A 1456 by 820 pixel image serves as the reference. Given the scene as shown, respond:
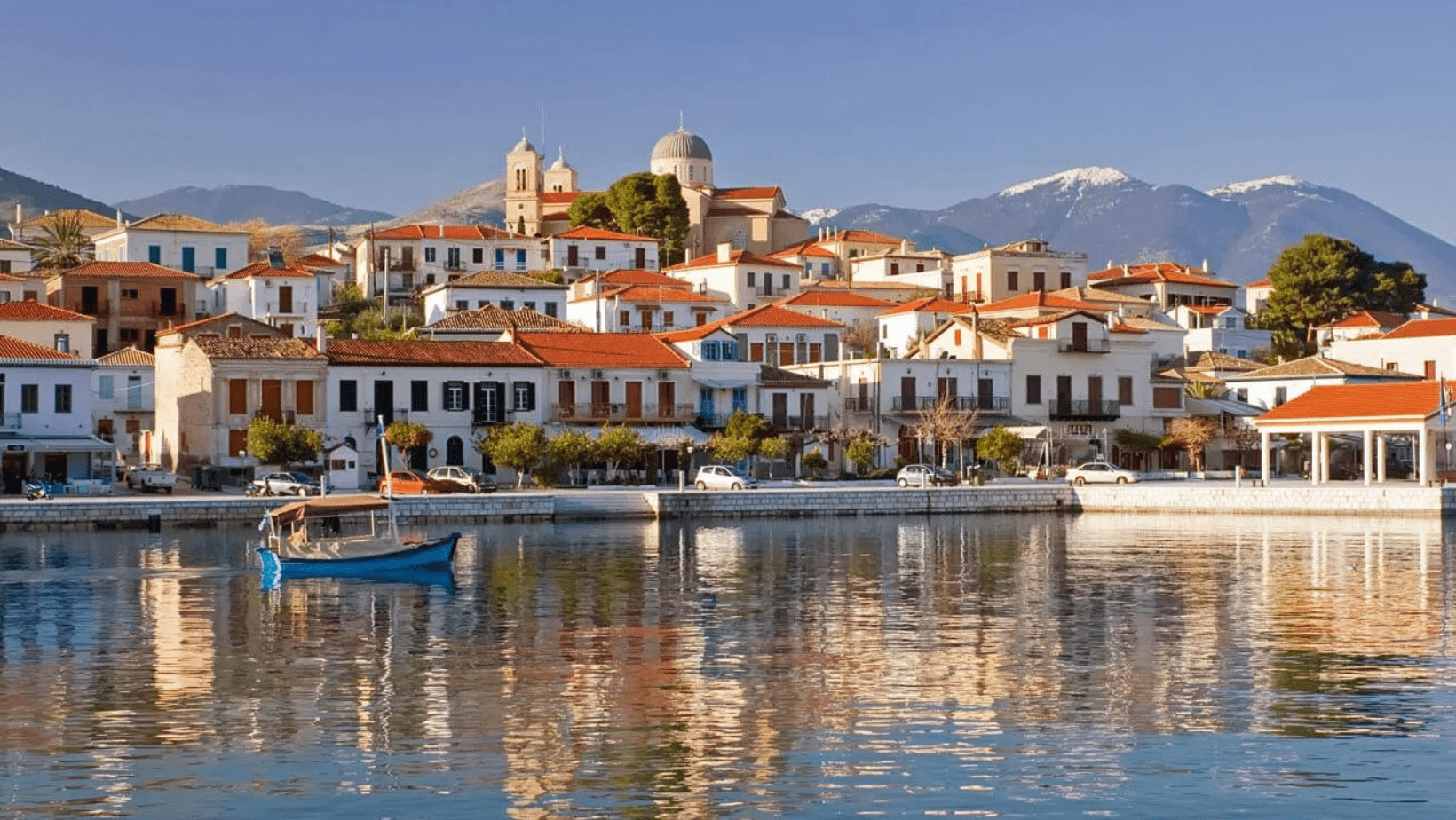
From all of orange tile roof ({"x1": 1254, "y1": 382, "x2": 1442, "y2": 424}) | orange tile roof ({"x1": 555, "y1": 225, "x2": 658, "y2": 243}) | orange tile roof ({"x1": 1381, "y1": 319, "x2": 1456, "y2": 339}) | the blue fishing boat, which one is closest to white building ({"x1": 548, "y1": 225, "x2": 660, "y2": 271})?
orange tile roof ({"x1": 555, "y1": 225, "x2": 658, "y2": 243})

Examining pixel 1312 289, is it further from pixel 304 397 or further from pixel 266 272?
pixel 304 397

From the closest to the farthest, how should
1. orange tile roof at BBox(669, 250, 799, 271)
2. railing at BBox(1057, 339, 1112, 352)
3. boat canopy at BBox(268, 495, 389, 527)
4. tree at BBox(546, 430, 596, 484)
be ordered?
boat canopy at BBox(268, 495, 389, 527) → tree at BBox(546, 430, 596, 484) → railing at BBox(1057, 339, 1112, 352) → orange tile roof at BBox(669, 250, 799, 271)

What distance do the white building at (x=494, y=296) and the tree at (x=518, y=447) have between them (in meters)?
27.1

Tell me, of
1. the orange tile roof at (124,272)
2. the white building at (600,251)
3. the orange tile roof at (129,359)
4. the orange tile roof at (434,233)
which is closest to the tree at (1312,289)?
the white building at (600,251)

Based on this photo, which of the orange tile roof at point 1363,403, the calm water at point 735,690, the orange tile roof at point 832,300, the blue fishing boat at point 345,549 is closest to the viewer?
the calm water at point 735,690

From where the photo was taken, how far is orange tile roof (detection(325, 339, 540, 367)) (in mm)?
70125

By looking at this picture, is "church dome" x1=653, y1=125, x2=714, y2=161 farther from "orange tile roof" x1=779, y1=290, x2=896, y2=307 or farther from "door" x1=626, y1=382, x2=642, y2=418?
"door" x1=626, y1=382, x2=642, y2=418

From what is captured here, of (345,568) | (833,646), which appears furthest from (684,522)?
(833,646)

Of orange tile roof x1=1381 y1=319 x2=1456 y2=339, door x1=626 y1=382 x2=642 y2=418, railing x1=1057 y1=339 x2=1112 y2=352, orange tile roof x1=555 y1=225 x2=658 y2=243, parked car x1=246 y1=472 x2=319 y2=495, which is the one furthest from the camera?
orange tile roof x1=555 y1=225 x2=658 y2=243

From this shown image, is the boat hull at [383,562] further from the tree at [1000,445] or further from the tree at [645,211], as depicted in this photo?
the tree at [645,211]

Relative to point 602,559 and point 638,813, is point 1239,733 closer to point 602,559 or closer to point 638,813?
point 638,813

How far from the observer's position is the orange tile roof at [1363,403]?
216 ft

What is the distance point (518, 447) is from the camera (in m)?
66.6

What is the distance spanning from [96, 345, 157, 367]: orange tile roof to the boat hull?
36722 millimetres
